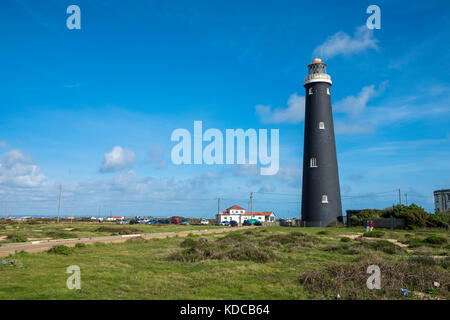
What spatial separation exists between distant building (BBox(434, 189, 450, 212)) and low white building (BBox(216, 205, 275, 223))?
46.5 metres

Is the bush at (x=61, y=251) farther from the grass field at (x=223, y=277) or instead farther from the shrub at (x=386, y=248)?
the shrub at (x=386, y=248)

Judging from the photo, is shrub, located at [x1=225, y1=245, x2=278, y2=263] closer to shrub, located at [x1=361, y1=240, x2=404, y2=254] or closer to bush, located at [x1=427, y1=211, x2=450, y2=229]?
shrub, located at [x1=361, y1=240, x2=404, y2=254]

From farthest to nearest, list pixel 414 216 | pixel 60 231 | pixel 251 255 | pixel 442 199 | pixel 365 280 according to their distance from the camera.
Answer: pixel 442 199 → pixel 60 231 → pixel 414 216 → pixel 251 255 → pixel 365 280

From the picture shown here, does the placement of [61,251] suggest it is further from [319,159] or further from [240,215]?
[240,215]

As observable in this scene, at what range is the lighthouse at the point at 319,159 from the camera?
46.1 m

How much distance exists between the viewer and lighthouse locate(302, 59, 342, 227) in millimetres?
46125

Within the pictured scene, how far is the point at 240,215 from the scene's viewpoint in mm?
102875

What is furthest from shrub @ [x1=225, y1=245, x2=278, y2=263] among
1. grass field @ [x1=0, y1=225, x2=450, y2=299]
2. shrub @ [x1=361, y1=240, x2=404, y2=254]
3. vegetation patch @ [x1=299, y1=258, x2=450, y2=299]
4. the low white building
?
the low white building

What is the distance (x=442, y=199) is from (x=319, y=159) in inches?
1459

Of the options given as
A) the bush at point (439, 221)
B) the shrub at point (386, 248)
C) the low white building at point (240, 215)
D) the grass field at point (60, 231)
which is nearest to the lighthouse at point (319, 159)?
the bush at point (439, 221)

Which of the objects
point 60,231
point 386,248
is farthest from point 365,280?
point 60,231
